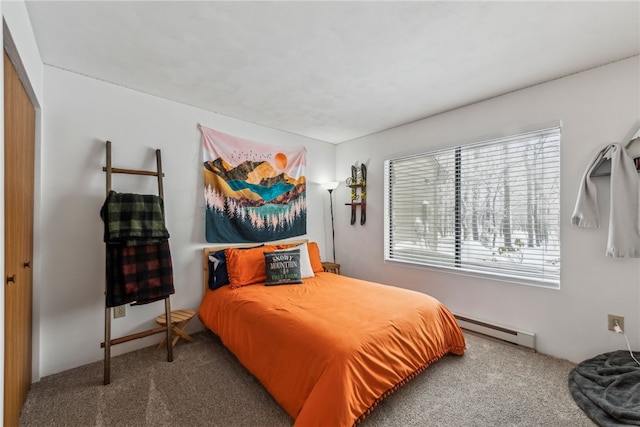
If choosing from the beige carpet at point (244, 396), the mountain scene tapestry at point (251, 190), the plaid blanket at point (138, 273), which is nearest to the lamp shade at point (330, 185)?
the mountain scene tapestry at point (251, 190)

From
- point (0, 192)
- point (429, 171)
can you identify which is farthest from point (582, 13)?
point (0, 192)

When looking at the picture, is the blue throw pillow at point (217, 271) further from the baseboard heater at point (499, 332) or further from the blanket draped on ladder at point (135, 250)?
the baseboard heater at point (499, 332)

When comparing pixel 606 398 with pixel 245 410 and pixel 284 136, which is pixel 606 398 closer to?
pixel 245 410

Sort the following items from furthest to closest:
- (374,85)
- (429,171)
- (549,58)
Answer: (429,171), (374,85), (549,58)

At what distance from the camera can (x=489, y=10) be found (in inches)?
60.2

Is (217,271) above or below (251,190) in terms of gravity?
below

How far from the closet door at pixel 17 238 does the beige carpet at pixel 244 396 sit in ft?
0.93

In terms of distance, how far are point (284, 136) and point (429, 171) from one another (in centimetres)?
186

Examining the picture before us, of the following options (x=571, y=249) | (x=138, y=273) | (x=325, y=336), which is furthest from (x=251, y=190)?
(x=571, y=249)

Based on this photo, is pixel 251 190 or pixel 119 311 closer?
pixel 119 311

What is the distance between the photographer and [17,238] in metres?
1.53

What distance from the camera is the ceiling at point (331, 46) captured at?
153 centimetres

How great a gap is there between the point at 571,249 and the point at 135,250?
3479 mm

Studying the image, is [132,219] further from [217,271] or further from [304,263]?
[304,263]
